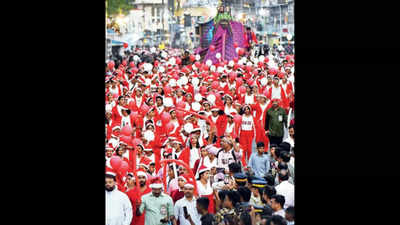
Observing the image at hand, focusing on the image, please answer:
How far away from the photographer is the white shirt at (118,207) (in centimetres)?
635

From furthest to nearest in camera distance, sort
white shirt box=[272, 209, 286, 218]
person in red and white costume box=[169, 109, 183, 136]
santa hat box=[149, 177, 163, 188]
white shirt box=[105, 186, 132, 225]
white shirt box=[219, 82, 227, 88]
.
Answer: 1. white shirt box=[219, 82, 227, 88]
2. person in red and white costume box=[169, 109, 183, 136]
3. santa hat box=[149, 177, 163, 188]
4. white shirt box=[272, 209, 286, 218]
5. white shirt box=[105, 186, 132, 225]

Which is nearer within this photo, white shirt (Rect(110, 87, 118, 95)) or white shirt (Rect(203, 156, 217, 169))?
white shirt (Rect(203, 156, 217, 169))

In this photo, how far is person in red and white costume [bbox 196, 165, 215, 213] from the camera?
654 cm

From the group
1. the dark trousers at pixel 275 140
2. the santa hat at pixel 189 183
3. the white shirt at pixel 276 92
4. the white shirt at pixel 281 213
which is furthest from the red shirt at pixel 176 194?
the white shirt at pixel 276 92

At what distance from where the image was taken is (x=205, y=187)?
6.56 meters

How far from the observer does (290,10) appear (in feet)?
22.1

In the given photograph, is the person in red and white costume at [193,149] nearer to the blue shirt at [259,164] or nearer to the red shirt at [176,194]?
the red shirt at [176,194]

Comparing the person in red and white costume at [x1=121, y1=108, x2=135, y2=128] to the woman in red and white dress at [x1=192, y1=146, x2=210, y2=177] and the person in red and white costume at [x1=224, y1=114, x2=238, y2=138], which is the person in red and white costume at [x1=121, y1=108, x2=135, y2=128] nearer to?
the woman in red and white dress at [x1=192, y1=146, x2=210, y2=177]

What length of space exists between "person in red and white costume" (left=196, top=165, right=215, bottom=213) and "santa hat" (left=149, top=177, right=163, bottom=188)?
0.47m

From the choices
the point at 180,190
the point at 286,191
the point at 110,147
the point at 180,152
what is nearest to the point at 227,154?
the point at 180,152

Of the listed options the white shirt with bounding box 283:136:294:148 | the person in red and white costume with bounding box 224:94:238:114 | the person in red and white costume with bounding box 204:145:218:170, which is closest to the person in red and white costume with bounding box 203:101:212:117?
the person in red and white costume with bounding box 224:94:238:114

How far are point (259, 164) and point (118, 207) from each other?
1860mm

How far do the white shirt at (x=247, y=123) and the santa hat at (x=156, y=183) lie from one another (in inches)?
51.4

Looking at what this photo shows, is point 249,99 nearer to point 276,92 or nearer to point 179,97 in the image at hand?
point 276,92
